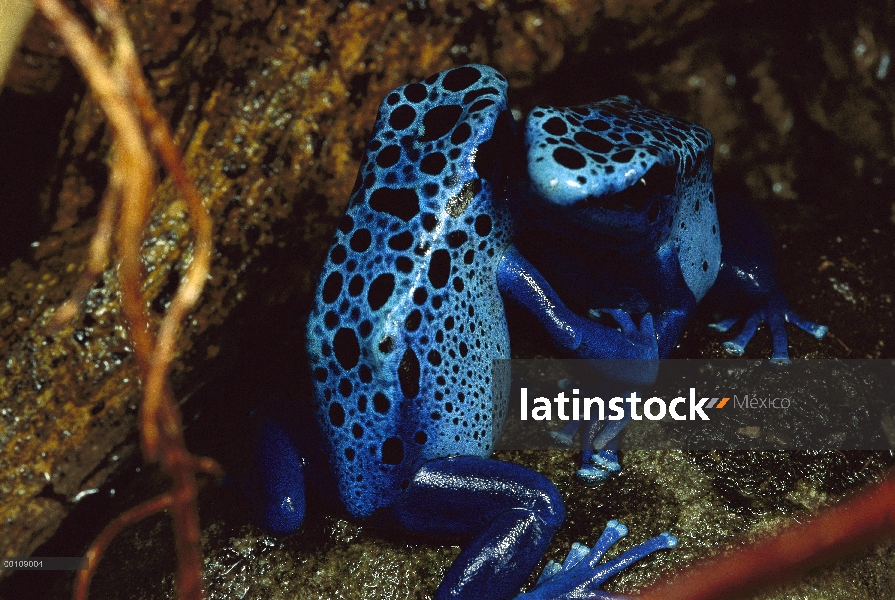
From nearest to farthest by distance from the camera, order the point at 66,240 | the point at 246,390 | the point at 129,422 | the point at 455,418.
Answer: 1. the point at 455,418
2. the point at 66,240
3. the point at 129,422
4. the point at 246,390

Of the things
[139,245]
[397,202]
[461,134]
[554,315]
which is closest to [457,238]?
[397,202]

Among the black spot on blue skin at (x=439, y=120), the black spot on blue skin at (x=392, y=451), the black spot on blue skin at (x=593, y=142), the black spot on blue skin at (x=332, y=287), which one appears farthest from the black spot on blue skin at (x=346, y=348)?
the black spot on blue skin at (x=593, y=142)

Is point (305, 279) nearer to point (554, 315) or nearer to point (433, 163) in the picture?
point (433, 163)

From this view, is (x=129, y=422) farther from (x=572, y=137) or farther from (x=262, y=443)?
(x=572, y=137)

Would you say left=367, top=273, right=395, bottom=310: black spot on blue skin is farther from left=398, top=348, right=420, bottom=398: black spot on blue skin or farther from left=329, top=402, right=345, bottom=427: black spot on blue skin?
left=329, top=402, right=345, bottom=427: black spot on blue skin

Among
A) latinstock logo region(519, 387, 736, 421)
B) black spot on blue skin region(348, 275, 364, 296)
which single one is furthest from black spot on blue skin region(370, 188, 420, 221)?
latinstock logo region(519, 387, 736, 421)

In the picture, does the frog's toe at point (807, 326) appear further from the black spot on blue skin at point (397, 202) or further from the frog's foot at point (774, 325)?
the black spot on blue skin at point (397, 202)

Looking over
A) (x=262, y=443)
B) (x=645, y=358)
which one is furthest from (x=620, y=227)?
(x=262, y=443)
